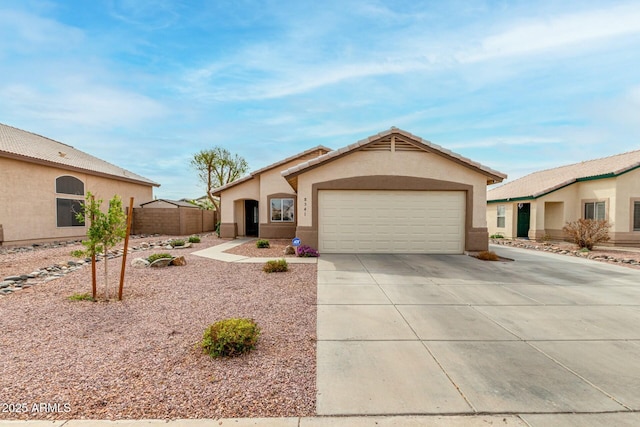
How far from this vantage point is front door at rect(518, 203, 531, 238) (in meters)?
20.8

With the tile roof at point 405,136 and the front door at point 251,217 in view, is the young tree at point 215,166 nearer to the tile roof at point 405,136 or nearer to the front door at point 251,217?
the front door at point 251,217

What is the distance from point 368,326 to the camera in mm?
4781

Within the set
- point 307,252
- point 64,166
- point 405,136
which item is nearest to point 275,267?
point 307,252

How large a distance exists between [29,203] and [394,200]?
18049 millimetres

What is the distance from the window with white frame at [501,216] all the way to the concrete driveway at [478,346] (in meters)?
14.5

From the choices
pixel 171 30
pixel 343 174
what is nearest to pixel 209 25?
pixel 171 30

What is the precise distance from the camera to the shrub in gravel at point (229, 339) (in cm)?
375

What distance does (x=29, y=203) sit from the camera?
15086 mm

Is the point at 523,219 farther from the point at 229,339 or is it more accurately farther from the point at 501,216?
the point at 229,339

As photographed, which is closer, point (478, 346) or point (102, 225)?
point (478, 346)

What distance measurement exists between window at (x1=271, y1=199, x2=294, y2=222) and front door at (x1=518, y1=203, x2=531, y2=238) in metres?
16.0

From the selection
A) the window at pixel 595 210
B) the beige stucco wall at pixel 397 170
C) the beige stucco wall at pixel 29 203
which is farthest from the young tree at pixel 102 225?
the window at pixel 595 210

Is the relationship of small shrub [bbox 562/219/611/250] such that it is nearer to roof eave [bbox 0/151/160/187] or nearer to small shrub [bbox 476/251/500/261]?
small shrub [bbox 476/251/500/261]

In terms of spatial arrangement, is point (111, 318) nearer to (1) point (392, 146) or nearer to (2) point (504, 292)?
(2) point (504, 292)
